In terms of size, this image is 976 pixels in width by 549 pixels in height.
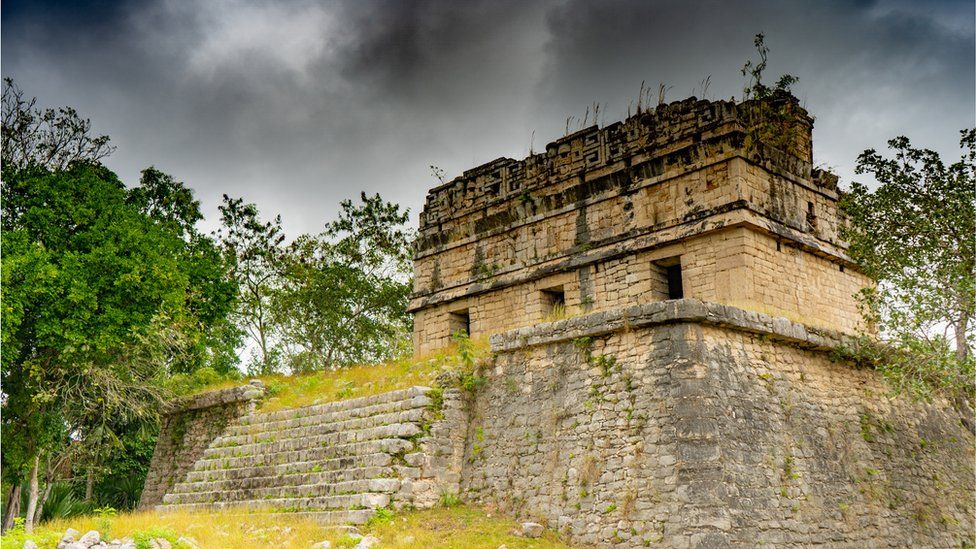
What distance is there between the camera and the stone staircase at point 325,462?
41.4ft

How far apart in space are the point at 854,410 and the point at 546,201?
750 centimetres

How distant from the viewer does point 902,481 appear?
1330cm

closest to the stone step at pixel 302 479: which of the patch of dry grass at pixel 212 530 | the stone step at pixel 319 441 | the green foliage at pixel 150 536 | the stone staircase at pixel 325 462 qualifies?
the stone staircase at pixel 325 462

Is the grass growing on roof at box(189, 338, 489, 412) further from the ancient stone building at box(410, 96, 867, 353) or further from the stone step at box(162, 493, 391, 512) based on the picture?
the stone step at box(162, 493, 391, 512)

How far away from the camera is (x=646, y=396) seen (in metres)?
11.5

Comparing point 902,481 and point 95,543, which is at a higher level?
point 902,481

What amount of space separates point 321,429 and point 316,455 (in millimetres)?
635

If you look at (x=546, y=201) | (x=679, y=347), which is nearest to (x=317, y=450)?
(x=679, y=347)

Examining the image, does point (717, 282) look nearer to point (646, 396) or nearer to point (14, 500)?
point (646, 396)

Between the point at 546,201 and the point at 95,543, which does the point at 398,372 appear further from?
the point at 95,543

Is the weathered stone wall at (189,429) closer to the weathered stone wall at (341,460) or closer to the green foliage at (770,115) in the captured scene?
the weathered stone wall at (341,460)

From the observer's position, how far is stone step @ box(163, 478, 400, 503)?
12.5m

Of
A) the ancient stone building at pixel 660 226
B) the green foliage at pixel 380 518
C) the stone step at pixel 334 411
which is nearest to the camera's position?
the green foliage at pixel 380 518

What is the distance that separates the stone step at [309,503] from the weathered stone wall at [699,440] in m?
1.51
